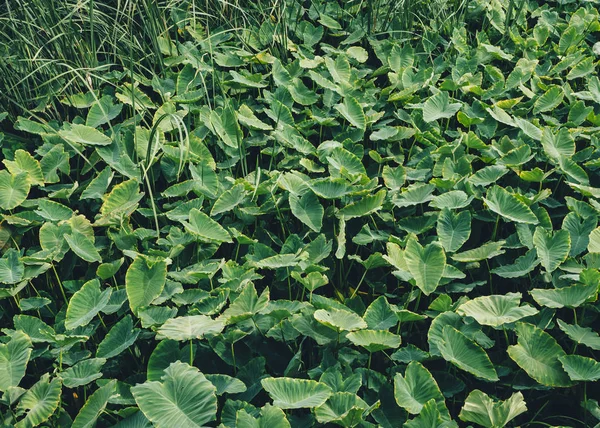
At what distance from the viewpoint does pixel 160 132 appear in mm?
1706

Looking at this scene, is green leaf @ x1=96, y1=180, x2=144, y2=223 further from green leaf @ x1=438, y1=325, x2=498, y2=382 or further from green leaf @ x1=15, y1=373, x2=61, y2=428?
green leaf @ x1=438, y1=325, x2=498, y2=382

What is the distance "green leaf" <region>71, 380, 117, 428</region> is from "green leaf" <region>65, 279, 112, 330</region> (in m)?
0.15

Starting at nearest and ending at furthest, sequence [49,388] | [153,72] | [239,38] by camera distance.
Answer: [49,388] < [153,72] < [239,38]

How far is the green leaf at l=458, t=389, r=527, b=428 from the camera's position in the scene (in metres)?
1.06

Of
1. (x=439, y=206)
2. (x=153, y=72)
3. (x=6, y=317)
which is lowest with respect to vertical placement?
(x=6, y=317)

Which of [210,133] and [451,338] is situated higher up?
[210,133]

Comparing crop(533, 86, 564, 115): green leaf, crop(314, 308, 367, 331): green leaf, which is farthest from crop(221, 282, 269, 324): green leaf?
crop(533, 86, 564, 115): green leaf

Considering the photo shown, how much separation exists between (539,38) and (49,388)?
184cm

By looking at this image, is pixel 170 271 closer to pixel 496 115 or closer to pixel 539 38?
pixel 496 115

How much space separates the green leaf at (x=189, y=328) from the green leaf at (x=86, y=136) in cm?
68

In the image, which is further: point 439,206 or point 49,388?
point 439,206

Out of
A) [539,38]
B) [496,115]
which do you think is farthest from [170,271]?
[539,38]

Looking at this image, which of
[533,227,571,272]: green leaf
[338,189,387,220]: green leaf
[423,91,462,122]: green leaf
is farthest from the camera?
[423,91,462,122]: green leaf

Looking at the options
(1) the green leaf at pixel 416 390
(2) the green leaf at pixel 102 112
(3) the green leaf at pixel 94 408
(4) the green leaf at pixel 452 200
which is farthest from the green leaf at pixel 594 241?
(2) the green leaf at pixel 102 112
